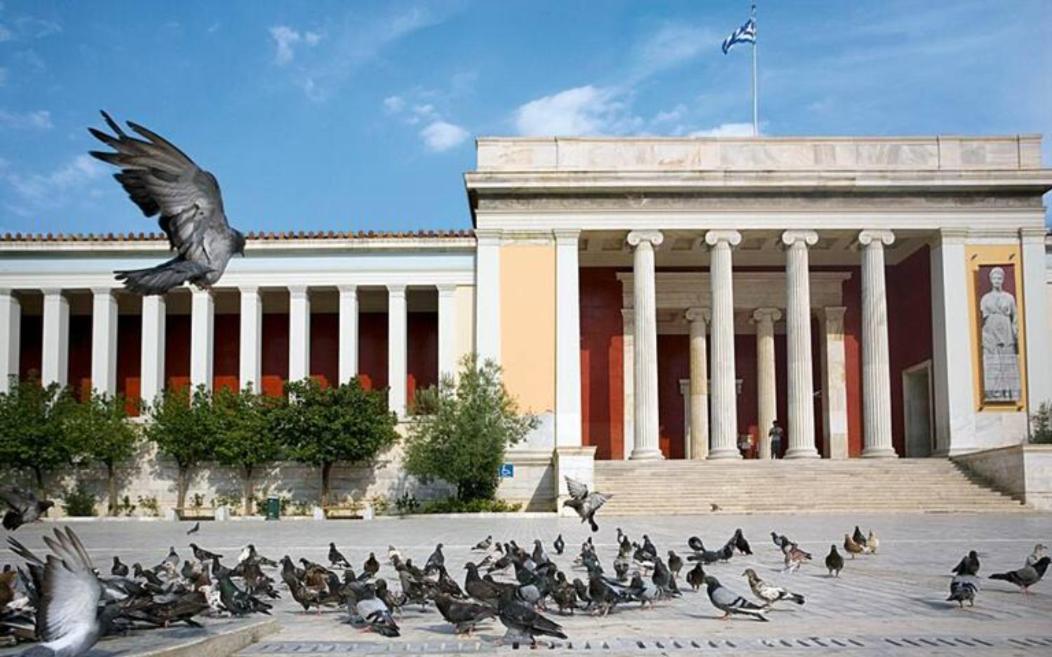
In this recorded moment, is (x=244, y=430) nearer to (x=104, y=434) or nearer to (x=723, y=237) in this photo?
(x=104, y=434)

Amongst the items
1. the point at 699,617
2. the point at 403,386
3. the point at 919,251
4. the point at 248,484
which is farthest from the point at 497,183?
the point at 699,617

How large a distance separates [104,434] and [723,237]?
20252 millimetres

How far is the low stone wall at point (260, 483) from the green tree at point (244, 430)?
40.0 inches

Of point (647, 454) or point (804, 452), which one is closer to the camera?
point (647, 454)

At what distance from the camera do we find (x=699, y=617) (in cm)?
1171

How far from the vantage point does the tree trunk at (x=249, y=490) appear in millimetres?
38125

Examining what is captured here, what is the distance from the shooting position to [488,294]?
129ft

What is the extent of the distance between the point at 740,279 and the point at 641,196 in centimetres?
668

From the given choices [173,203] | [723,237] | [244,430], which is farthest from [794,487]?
[173,203]

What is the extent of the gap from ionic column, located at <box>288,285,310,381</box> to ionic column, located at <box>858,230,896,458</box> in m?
18.4

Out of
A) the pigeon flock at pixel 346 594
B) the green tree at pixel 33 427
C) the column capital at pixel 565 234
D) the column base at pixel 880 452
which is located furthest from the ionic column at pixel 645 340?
the pigeon flock at pixel 346 594

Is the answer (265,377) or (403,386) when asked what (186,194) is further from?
(265,377)

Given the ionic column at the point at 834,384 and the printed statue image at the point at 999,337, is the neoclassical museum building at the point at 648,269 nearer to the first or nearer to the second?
the printed statue image at the point at 999,337

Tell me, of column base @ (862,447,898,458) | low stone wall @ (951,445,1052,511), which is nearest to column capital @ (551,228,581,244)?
column base @ (862,447,898,458)
